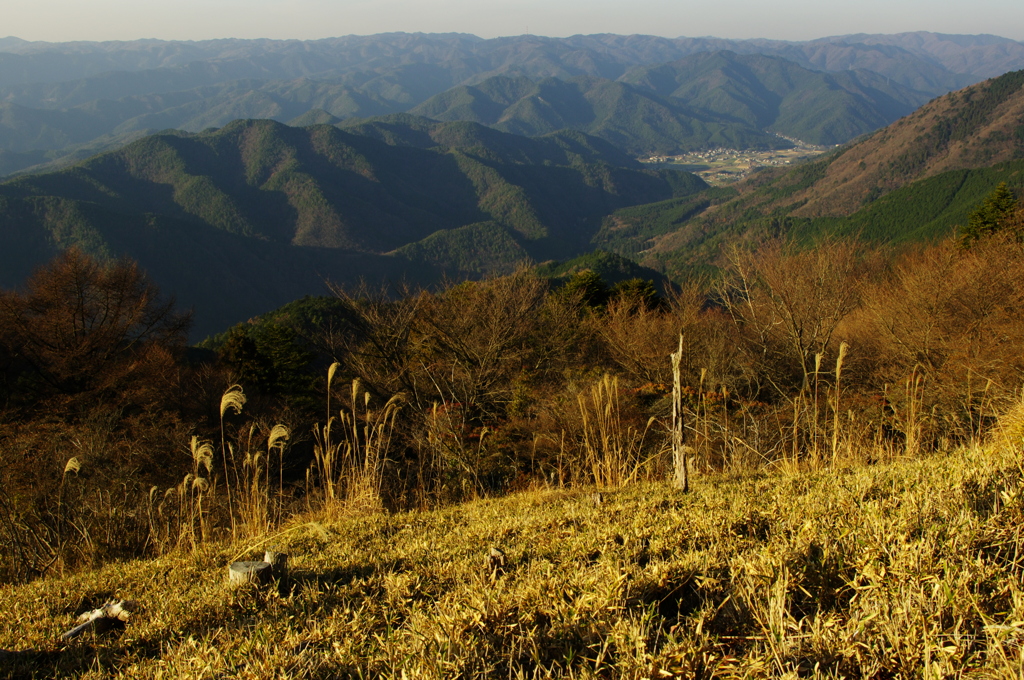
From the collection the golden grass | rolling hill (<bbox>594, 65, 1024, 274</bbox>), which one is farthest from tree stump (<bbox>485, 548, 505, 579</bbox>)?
rolling hill (<bbox>594, 65, 1024, 274</bbox>)

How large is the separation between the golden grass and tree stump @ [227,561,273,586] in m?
0.08

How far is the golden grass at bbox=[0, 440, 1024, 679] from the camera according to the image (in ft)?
5.24

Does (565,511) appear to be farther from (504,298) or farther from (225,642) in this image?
(504,298)

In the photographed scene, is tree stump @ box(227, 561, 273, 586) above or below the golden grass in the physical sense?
below

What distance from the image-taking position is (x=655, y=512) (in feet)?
10.5

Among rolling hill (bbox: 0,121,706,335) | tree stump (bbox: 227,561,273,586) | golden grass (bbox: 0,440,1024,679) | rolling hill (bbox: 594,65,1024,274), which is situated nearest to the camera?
golden grass (bbox: 0,440,1024,679)

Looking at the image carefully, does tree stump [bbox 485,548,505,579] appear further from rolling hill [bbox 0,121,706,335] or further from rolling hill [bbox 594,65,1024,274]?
rolling hill [bbox 594,65,1024,274]

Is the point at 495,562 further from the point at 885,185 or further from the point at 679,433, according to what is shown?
the point at 885,185

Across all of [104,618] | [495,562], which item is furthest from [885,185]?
[104,618]

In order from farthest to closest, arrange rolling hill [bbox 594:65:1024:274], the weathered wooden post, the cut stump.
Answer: rolling hill [bbox 594:65:1024:274] < the weathered wooden post < the cut stump

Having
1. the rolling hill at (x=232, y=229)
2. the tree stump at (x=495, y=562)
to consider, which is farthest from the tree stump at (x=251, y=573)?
the rolling hill at (x=232, y=229)

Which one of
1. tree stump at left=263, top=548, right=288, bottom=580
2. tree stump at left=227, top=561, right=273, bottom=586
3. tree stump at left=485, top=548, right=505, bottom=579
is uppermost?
tree stump at left=485, top=548, right=505, bottom=579

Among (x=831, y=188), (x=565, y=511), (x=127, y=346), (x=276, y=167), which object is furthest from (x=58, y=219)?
(x=831, y=188)

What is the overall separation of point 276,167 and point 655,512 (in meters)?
220
